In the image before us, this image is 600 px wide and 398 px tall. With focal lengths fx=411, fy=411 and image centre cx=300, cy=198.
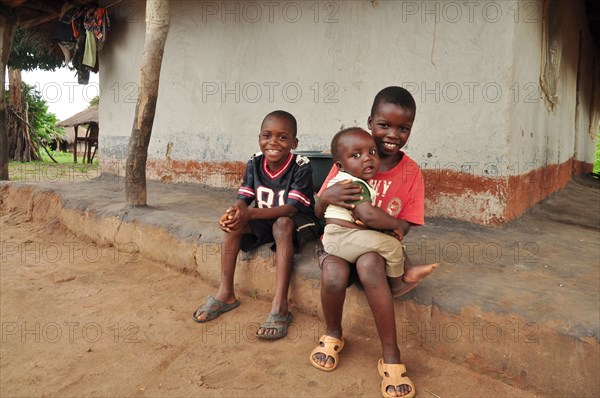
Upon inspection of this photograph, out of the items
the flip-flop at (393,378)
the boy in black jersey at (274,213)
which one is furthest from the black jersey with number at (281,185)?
the flip-flop at (393,378)

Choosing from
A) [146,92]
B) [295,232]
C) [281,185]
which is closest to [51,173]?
[146,92]

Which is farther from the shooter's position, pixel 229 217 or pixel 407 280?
pixel 229 217

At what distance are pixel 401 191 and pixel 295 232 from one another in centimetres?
59

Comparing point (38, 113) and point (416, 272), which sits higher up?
point (38, 113)

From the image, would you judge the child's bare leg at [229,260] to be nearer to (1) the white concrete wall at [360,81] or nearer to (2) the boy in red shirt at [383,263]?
(2) the boy in red shirt at [383,263]

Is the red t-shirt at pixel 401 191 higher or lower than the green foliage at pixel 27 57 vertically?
lower

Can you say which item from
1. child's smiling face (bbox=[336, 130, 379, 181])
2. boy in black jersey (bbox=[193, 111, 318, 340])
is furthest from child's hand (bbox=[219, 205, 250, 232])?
child's smiling face (bbox=[336, 130, 379, 181])

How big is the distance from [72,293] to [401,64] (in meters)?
2.84

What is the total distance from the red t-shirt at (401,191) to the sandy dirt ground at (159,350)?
0.58 metres

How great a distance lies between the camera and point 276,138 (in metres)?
2.10

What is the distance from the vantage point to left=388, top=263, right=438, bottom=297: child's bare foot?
5.14ft

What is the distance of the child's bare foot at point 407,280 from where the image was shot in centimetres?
157

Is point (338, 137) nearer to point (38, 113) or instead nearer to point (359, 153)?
point (359, 153)

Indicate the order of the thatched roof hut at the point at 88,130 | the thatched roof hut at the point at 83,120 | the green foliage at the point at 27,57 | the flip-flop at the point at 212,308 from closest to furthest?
1. the flip-flop at the point at 212,308
2. the green foliage at the point at 27,57
3. the thatched roof hut at the point at 88,130
4. the thatched roof hut at the point at 83,120
